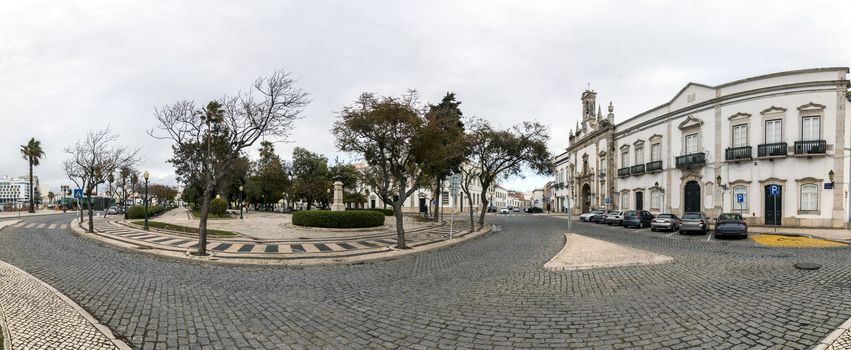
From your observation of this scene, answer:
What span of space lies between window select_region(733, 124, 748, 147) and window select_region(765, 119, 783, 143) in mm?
1161

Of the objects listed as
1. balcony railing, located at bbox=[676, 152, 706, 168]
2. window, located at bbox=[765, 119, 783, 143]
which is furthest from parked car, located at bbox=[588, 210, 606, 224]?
window, located at bbox=[765, 119, 783, 143]

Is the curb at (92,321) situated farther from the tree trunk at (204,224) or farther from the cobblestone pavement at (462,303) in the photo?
the tree trunk at (204,224)

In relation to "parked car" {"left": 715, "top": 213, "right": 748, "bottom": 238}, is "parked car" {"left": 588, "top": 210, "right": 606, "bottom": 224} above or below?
below

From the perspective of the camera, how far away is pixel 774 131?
2455cm

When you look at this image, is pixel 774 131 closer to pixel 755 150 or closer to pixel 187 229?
pixel 755 150

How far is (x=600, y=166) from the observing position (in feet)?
146

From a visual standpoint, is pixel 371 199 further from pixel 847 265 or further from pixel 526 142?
pixel 847 265

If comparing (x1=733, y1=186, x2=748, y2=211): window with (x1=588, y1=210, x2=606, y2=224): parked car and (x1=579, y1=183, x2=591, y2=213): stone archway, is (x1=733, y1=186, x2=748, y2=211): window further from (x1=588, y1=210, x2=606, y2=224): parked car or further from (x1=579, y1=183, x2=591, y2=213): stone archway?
(x1=579, y1=183, x2=591, y2=213): stone archway

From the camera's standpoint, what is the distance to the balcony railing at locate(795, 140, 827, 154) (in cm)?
2269

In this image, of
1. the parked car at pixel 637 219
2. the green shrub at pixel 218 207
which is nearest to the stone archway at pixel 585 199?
the parked car at pixel 637 219

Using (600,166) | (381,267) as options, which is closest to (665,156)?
(600,166)

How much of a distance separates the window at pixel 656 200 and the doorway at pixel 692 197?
8.38 feet

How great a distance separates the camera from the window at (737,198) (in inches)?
1013

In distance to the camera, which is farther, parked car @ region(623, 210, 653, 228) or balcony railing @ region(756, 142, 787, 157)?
parked car @ region(623, 210, 653, 228)
